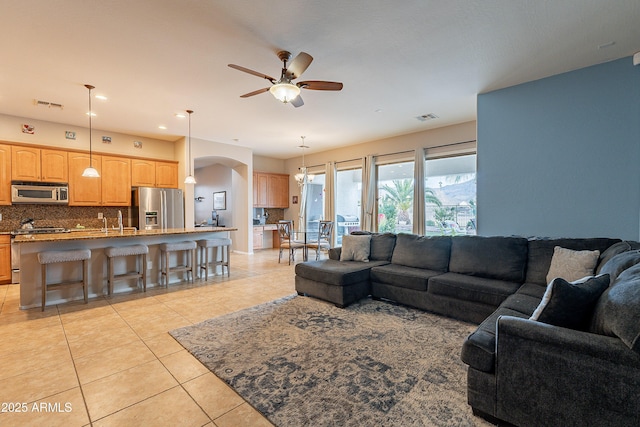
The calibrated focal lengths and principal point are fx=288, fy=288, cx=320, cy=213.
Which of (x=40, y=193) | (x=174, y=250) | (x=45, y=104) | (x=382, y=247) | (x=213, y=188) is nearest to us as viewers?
(x=382, y=247)

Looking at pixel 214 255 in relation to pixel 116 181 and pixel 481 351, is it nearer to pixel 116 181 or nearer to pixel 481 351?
pixel 116 181

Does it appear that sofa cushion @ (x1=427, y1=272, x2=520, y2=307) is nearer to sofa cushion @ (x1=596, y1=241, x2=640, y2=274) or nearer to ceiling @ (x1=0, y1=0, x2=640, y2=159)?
sofa cushion @ (x1=596, y1=241, x2=640, y2=274)

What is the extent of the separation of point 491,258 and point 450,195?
305 centimetres

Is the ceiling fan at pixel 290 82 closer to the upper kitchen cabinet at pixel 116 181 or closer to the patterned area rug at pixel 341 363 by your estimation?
the patterned area rug at pixel 341 363

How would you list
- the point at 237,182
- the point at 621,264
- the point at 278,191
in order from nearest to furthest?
the point at 621,264
the point at 237,182
the point at 278,191

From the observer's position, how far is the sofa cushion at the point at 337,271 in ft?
12.0

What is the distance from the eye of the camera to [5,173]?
504 cm

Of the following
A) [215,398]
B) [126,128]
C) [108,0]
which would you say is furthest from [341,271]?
[126,128]

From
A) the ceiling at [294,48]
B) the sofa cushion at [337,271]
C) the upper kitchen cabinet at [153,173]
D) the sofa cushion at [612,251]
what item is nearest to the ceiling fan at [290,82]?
the ceiling at [294,48]

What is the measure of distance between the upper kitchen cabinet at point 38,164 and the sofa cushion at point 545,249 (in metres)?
7.76

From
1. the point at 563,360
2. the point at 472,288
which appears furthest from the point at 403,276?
the point at 563,360

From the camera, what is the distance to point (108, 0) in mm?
2359

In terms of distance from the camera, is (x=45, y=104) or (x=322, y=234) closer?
(x=45, y=104)

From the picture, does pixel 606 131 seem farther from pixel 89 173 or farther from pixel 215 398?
pixel 89 173
